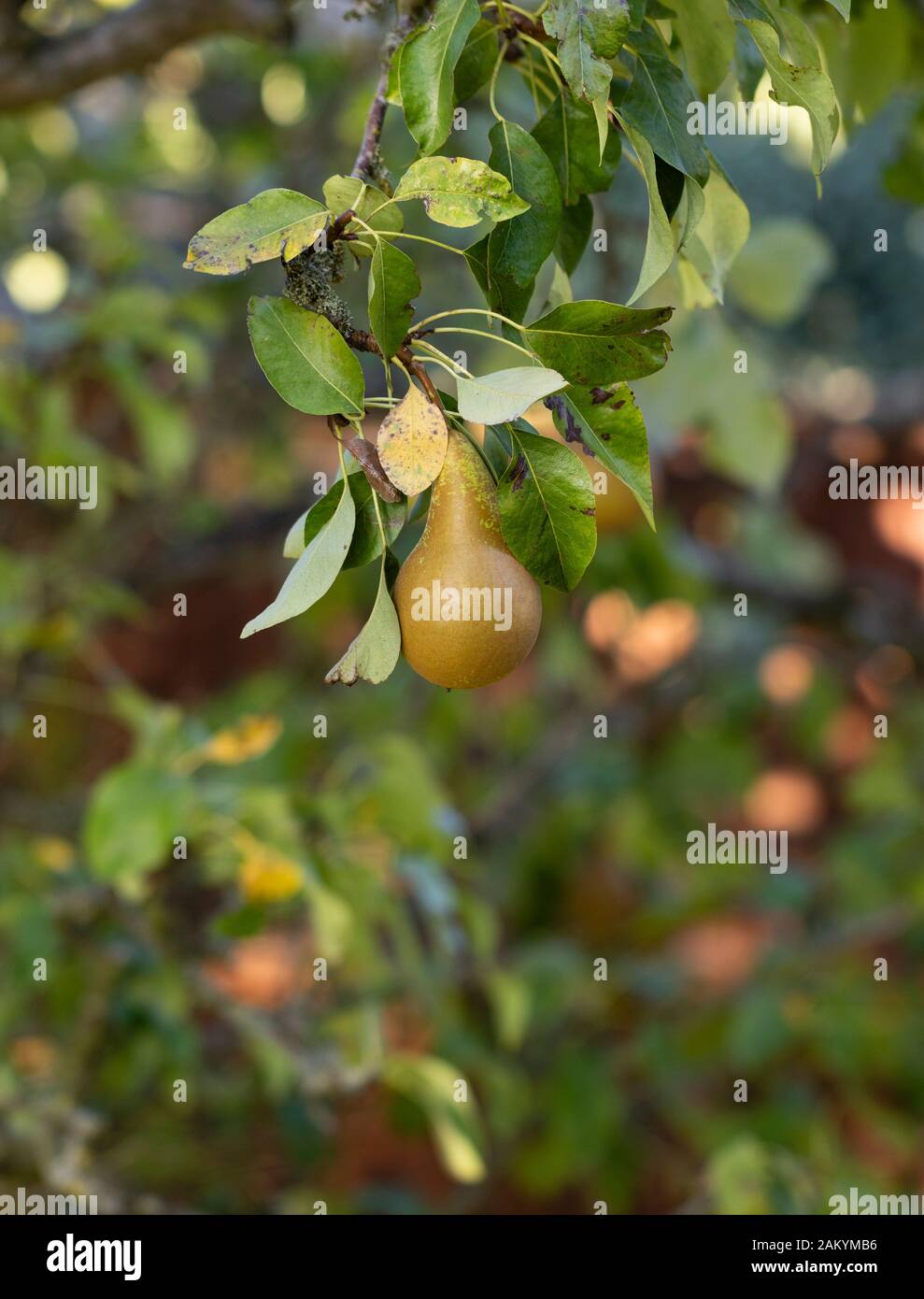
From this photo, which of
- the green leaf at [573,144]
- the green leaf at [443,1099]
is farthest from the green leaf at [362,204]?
the green leaf at [443,1099]

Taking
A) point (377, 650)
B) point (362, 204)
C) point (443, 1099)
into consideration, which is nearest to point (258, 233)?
point (362, 204)

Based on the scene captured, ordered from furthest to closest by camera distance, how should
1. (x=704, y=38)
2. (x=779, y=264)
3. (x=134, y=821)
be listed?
(x=779, y=264)
(x=134, y=821)
(x=704, y=38)

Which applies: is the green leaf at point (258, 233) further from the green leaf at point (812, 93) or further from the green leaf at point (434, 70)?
the green leaf at point (812, 93)

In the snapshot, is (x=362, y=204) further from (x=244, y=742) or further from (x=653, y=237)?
(x=244, y=742)

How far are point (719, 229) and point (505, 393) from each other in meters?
0.18

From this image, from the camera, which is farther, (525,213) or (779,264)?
(779,264)

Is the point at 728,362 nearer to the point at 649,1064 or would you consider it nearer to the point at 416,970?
the point at 416,970

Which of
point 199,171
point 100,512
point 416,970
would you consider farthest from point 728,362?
point 199,171

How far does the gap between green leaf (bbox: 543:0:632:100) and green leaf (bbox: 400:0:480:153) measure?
0.04m

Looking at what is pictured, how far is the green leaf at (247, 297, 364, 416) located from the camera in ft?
1.40

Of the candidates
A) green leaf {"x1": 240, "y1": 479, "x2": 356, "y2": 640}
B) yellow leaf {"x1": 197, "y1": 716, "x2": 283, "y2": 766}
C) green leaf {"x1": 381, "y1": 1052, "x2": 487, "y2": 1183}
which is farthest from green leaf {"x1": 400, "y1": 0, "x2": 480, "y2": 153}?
green leaf {"x1": 381, "y1": 1052, "x2": 487, "y2": 1183}

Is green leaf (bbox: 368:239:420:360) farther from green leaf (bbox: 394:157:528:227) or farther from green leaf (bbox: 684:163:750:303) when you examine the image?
green leaf (bbox: 684:163:750:303)

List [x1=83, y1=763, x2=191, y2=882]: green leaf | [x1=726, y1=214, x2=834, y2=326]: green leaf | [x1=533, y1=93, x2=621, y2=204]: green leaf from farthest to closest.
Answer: [x1=726, y1=214, x2=834, y2=326]: green leaf
[x1=83, y1=763, x2=191, y2=882]: green leaf
[x1=533, y1=93, x2=621, y2=204]: green leaf

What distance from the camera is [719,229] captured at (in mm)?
530
